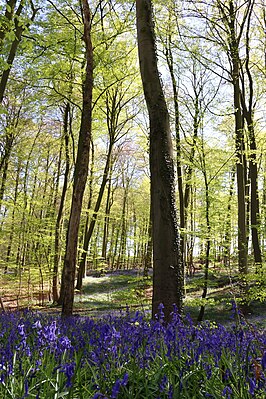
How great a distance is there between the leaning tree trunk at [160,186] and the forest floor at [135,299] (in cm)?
54

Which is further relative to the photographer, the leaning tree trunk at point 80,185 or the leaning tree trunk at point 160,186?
the leaning tree trunk at point 80,185

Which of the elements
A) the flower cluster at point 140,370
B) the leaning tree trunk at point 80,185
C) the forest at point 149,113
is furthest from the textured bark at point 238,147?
the flower cluster at point 140,370

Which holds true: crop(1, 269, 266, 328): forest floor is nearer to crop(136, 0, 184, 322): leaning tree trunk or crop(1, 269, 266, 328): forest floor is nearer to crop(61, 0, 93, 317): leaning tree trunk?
crop(136, 0, 184, 322): leaning tree trunk

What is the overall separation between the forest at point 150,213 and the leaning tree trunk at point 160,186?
17 mm

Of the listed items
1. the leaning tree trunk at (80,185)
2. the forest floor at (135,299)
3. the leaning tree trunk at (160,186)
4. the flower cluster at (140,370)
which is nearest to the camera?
the flower cluster at (140,370)

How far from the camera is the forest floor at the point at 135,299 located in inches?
397

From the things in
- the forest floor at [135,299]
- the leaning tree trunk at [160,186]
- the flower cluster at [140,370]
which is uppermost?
the leaning tree trunk at [160,186]

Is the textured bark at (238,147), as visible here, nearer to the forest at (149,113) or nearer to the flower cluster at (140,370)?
the forest at (149,113)

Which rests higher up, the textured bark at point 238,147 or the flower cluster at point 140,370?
the textured bark at point 238,147

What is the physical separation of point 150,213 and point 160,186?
8.62 meters

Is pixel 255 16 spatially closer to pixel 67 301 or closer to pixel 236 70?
pixel 236 70

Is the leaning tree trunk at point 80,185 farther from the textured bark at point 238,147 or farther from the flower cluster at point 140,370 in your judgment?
the textured bark at point 238,147

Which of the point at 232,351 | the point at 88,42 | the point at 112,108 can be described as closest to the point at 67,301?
the point at 232,351

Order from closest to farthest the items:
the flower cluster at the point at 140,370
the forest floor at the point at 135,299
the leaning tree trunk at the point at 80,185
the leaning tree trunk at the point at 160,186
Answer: the flower cluster at the point at 140,370 < the leaning tree trunk at the point at 160,186 < the leaning tree trunk at the point at 80,185 < the forest floor at the point at 135,299
